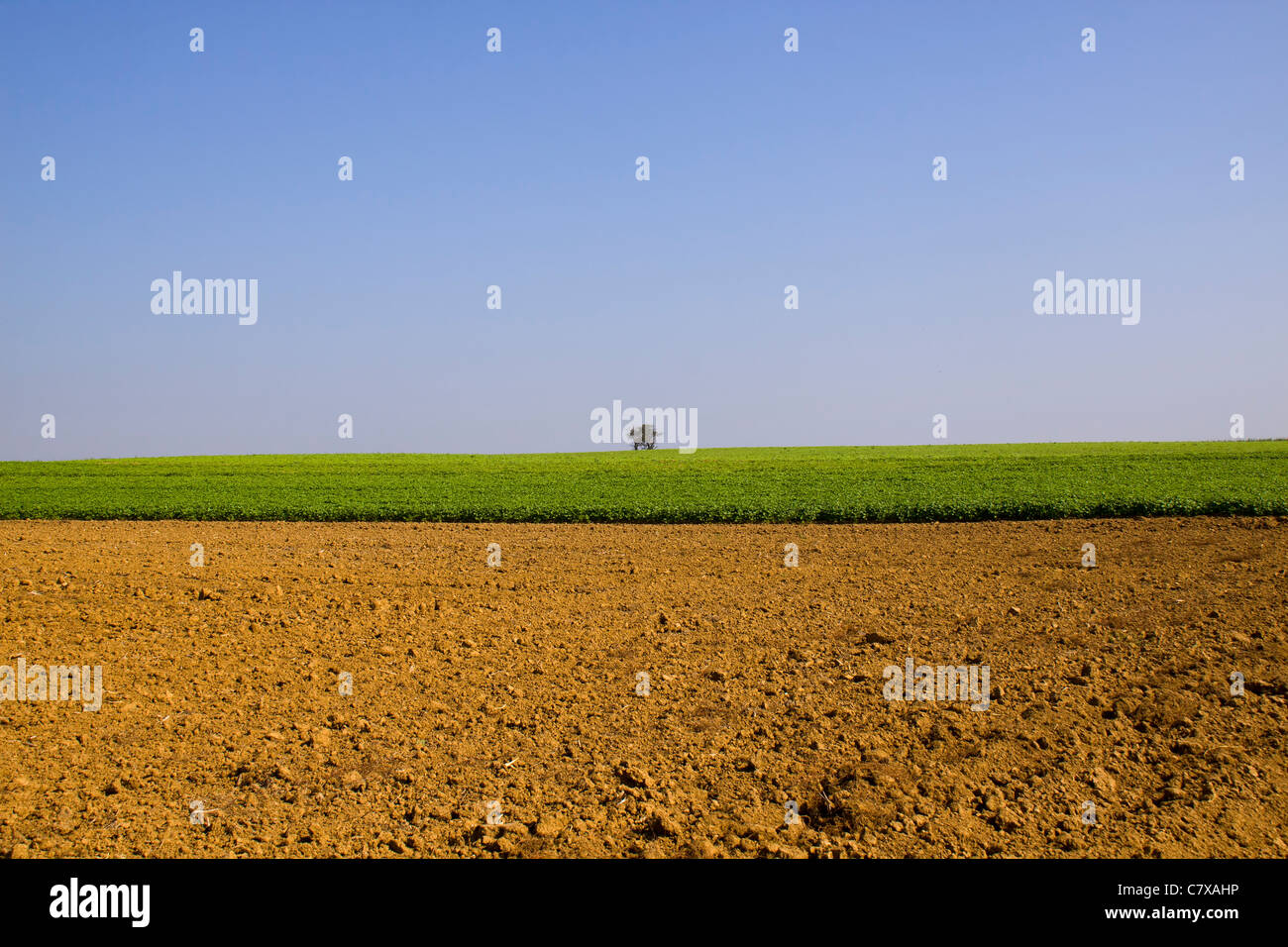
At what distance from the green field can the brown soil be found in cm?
785

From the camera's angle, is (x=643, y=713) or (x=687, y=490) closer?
(x=643, y=713)

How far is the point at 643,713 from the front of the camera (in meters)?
7.25

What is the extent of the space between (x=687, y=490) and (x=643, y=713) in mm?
19538

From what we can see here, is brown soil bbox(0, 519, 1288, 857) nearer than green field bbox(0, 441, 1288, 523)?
Yes

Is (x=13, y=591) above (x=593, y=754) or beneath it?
above

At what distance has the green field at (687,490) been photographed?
2072 cm

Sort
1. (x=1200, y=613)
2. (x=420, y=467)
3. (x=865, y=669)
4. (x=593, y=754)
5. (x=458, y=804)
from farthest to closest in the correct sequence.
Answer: (x=420, y=467), (x=1200, y=613), (x=865, y=669), (x=593, y=754), (x=458, y=804)

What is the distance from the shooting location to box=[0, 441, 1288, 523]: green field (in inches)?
816

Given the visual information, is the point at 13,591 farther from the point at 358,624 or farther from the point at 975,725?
the point at 975,725

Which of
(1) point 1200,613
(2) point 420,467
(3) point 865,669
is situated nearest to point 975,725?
(3) point 865,669
